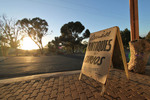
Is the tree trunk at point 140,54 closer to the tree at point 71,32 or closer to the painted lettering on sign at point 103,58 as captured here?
the painted lettering on sign at point 103,58

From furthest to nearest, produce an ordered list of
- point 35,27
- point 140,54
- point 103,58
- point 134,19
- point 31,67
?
1. point 35,27
2. point 31,67
3. point 134,19
4. point 140,54
5. point 103,58

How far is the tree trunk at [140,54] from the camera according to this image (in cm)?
260

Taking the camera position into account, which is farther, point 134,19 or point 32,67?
point 32,67

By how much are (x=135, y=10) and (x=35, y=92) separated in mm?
4696

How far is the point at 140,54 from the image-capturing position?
266cm

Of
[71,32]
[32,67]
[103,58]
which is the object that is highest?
[71,32]

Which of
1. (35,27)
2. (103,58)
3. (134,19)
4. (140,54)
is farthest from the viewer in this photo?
(35,27)

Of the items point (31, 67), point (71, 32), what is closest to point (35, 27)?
point (71, 32)

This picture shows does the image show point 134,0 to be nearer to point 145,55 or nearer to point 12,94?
point 145,55

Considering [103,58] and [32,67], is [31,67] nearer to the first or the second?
[32,67]

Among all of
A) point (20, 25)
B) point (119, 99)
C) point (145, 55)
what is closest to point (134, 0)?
point (145, 55)

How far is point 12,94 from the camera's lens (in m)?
1.62

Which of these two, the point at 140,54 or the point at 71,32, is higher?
the point at 71,32

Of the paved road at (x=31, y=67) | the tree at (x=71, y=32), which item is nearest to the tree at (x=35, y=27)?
the tree at (x=71, y=32)
